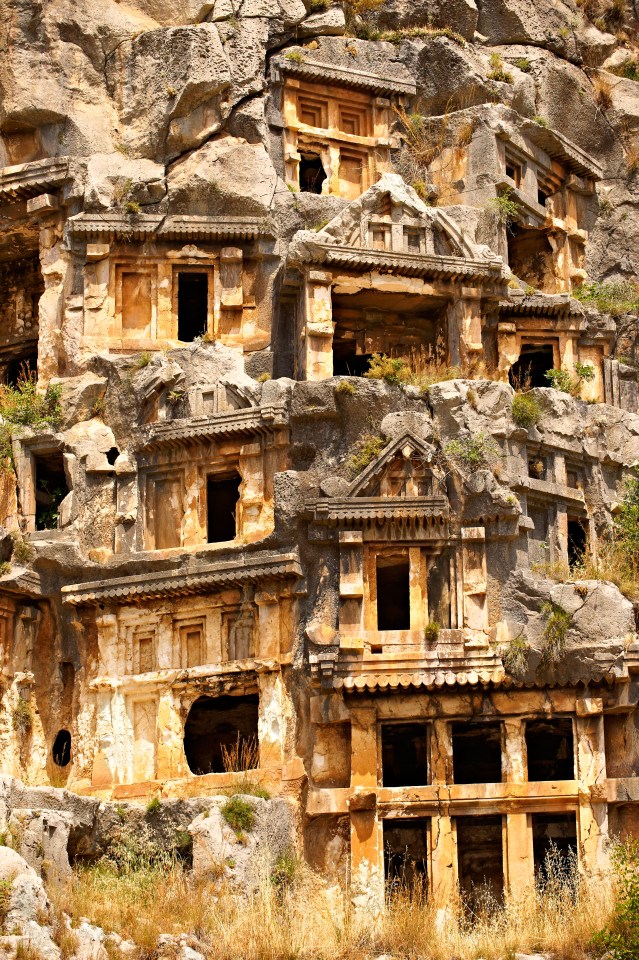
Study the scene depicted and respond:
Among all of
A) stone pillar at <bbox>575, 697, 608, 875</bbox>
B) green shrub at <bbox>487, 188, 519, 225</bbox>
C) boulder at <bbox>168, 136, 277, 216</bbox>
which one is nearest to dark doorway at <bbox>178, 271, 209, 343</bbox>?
boulder at <bbox>168, 136, 277, 216</bbox>

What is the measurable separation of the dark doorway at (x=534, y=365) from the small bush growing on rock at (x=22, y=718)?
41.5 ft

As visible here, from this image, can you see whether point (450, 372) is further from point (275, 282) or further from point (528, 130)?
point (528, 130)

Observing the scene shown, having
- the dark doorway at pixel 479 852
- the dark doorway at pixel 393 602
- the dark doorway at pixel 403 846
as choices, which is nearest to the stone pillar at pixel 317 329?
the dark doorway at pixel 393 602

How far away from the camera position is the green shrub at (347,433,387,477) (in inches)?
1094

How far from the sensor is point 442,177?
1384 inches

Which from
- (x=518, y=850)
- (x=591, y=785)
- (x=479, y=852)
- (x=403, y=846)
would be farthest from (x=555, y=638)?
(x=403, y=846)

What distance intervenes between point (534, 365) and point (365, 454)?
8.50 meters

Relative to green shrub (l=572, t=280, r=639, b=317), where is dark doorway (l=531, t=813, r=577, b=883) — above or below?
below

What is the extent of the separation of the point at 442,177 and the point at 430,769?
14.6 metres

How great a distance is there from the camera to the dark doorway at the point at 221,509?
30.1 meters

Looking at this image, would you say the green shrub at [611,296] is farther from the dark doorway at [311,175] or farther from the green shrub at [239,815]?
the green shrub at [239,815]

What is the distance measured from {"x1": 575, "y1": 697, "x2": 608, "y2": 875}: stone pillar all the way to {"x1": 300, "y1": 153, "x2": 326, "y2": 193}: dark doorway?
1444cm

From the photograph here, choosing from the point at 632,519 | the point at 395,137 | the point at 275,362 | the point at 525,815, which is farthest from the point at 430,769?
the point at 395,137

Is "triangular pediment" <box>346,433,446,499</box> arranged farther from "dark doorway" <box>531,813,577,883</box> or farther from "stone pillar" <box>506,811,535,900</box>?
"dark doorway" <box>531,813,577,883</box>
